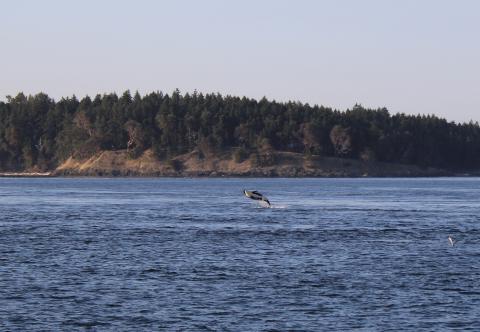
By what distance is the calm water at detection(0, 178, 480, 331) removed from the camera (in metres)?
40.5

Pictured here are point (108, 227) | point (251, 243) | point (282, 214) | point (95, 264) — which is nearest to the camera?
point (95, 264)

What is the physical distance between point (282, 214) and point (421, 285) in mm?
53756

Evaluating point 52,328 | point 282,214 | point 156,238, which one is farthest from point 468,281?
point 282,214

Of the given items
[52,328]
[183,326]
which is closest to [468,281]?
[183,326]

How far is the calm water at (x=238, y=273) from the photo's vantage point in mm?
40500

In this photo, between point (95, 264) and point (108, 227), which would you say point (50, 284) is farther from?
point (108, 227)

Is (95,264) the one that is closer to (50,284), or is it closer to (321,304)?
(50,284)

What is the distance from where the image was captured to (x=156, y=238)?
72.6 metres

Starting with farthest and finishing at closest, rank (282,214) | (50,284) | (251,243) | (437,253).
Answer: (282,214), (251,243), (437,253), (50,284)

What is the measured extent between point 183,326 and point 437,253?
2675cm

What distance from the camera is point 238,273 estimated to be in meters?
→ 52.5

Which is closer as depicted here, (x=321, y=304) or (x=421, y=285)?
(x=321, y=304)

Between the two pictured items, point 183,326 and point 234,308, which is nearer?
point 183,326

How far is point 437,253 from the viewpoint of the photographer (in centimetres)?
6222
